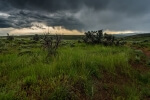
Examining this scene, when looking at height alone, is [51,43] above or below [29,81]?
above

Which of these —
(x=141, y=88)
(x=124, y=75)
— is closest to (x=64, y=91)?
(x=141, y=88)

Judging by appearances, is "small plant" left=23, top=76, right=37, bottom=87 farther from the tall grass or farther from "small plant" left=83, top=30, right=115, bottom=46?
"small plant" left=83, top=30, right=115, bottom=46

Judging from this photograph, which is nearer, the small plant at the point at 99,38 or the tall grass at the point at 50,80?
the tall grass at the point at 50,80

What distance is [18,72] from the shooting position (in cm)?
521

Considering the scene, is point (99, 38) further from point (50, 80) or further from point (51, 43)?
point (50, 80)

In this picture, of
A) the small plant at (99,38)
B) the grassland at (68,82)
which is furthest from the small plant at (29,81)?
the small plant at (99,38)

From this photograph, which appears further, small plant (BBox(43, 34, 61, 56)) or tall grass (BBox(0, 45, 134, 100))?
small plant (BBox(43, 34, 61, 56))

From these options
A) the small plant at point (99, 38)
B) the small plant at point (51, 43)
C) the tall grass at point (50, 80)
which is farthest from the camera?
the small plant at point (99, 38)

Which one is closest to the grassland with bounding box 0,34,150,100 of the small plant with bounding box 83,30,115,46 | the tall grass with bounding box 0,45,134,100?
the tall grass with bounding box 0,45,134,100

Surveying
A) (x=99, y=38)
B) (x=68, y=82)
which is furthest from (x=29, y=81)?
(x=99, y=38)

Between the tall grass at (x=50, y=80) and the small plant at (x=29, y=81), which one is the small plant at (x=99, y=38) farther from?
the small plant at (x=29, y=81)

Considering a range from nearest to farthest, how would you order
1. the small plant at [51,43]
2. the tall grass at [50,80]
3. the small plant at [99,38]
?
the tall grass at [50,80] → the small plant at [51,43] → the small plant at [99,38]

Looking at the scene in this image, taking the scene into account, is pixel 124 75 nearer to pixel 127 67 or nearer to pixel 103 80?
pixel 127 67

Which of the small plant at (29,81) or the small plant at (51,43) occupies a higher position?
the small plant at (51,43)
